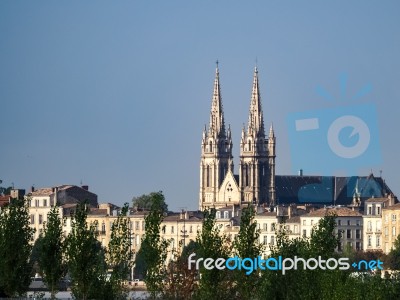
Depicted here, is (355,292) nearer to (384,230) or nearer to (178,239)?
(384,230)

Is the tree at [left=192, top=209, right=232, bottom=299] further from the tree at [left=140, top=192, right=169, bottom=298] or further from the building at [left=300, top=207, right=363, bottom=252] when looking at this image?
the building at [left=300, top=207, right=363, bottom=252]

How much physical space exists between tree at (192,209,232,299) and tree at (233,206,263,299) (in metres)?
0.52

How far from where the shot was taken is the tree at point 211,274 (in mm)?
81625

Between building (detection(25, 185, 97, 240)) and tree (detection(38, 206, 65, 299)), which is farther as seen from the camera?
building (detection(25, 185, 97, 240))

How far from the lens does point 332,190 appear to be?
628 ft

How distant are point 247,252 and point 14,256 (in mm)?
8856

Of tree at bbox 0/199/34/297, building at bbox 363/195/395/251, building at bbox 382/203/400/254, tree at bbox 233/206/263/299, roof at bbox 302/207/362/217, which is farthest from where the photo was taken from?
roof at bbox 302/207/362/217

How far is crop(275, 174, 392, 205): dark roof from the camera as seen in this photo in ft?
602

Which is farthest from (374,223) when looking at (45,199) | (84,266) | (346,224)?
(84,266)

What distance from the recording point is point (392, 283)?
8256cm
